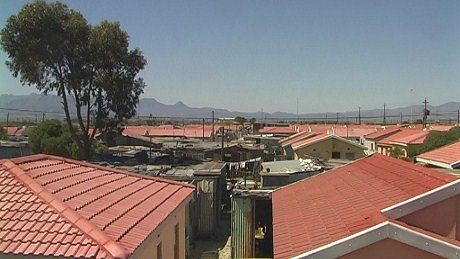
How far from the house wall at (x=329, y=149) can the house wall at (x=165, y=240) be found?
78.3ft

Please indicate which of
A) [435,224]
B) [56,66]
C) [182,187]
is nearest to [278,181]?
[182,187]

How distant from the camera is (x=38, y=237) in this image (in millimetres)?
6246

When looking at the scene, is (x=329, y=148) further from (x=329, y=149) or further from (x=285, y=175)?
(x=285, y=175)

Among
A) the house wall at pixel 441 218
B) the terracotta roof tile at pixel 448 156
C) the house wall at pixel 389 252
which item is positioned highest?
the terracotta roof tile at pixel 448 156

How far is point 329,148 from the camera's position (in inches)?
1374

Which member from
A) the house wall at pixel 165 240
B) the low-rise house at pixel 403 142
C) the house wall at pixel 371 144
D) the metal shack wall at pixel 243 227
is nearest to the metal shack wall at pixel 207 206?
the metal shack wall at pixel 243 227

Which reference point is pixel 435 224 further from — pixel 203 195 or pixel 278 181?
pixel 203 195

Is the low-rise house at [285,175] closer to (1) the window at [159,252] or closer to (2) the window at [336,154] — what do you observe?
(1) the window at [159,252]

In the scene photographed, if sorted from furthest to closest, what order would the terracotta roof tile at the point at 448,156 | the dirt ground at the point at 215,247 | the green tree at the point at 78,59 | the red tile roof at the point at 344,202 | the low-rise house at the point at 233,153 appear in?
the low-rise house at the point at 233,153 → the green tree at the point at 78,59 → the dirt ground at the point at 215,247 → the terracotta roof tile at the point at 448,156 → the red tile roof at the point at 344,202

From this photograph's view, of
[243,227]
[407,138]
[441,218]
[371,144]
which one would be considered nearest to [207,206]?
[243,227]

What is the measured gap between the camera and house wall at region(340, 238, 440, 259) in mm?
7247

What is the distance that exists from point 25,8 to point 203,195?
Result: 2060 centimetres

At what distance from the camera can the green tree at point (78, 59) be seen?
32219 mm

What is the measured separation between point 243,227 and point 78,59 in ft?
71.7
